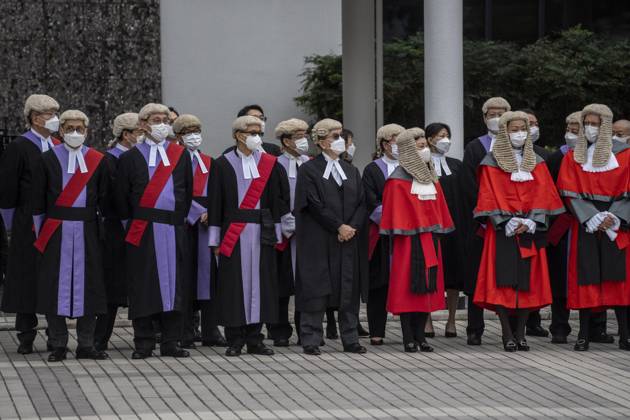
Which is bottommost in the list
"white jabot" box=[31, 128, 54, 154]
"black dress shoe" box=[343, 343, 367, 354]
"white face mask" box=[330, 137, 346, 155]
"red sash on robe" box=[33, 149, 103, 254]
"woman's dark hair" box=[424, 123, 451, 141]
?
"black dress shoe" box=[343, 343, 367, 354]

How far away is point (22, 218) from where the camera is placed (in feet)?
40.7

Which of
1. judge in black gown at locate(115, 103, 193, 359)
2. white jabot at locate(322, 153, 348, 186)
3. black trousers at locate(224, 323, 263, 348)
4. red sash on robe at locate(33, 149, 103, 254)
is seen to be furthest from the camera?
white jabot at locate(322, 153, 348, 186)

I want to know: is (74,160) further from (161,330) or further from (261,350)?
(261,350)

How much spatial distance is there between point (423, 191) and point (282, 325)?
1.70 metres

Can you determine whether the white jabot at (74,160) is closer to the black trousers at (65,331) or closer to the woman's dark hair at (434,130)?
the black trousers at (65,331)

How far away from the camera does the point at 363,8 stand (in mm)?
19109

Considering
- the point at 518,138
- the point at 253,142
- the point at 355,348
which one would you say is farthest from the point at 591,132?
the point at 253,142

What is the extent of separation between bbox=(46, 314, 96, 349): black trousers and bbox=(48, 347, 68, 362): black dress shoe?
3 cm

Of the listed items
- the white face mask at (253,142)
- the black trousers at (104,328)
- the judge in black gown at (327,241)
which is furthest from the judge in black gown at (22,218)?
the judge in black gown at (327,241)

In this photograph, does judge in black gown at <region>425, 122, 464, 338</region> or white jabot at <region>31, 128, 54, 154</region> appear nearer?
white jabot at <region>31, 128, 54, 154</region>

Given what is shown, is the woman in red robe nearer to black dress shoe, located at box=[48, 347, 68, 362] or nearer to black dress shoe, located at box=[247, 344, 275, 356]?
black dress shoe, located at box=[247, 344, 275, 356]

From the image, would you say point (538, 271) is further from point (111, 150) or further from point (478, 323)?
point (111, 150)

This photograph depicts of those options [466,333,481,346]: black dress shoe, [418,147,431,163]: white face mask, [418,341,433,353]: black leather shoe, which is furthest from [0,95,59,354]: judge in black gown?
[466,333,481,346]: black dress shoe

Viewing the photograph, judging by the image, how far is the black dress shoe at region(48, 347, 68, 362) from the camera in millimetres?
11875
